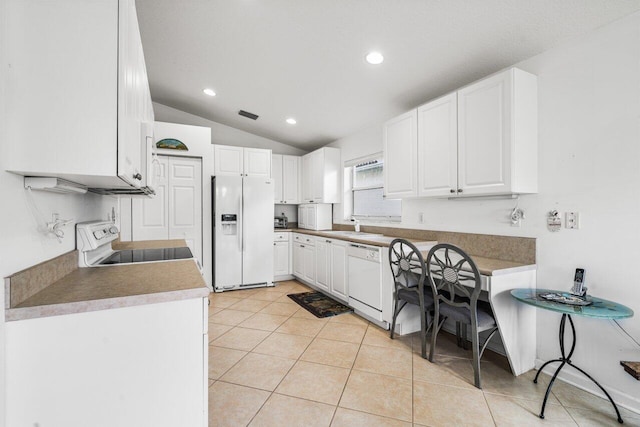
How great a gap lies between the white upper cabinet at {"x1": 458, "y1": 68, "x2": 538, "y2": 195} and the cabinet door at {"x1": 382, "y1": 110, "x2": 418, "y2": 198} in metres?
0.58

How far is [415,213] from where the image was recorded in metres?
3.35

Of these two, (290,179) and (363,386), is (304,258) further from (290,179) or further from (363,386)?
(363,386)

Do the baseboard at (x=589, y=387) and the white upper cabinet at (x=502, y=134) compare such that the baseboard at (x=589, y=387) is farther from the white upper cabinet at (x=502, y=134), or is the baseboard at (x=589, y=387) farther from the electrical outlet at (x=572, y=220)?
the white upper cabinet at (x=502, y=134)

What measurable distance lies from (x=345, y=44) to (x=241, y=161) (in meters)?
2.70

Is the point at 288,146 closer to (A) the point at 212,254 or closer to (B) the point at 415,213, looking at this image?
(A) the point at 212,254

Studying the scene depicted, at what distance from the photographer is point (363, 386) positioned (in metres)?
2.00

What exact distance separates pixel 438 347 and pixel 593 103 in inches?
85.2

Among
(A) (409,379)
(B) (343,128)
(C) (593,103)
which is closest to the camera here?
(C) (593,103)

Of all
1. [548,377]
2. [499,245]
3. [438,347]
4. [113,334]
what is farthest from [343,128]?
[113,334]

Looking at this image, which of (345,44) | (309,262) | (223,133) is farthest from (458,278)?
(223,133)

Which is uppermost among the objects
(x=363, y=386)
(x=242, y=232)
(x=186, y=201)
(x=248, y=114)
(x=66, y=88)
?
(x=248, y=114)

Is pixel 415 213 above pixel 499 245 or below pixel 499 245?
above

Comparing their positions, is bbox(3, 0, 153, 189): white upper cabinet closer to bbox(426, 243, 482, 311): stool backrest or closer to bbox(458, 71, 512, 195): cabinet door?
bbox(426, 243, 482, 311): stool backrest

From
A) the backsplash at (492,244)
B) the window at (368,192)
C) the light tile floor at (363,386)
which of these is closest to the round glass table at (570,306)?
the light tile floor at (363,386)
